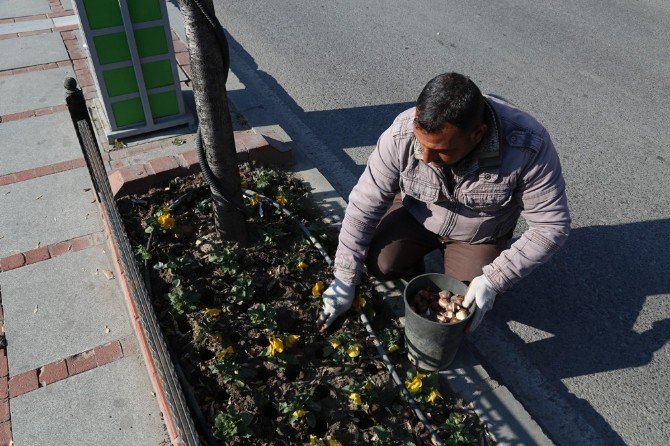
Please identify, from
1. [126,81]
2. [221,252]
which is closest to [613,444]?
[221,252]

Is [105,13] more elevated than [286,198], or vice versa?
[105,13]

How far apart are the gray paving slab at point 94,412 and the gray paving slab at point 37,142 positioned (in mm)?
2069

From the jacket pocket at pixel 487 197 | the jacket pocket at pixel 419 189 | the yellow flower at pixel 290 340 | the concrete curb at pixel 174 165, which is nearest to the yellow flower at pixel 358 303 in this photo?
the yellow flower at pixel 290 340

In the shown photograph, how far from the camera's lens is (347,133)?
4672 mm

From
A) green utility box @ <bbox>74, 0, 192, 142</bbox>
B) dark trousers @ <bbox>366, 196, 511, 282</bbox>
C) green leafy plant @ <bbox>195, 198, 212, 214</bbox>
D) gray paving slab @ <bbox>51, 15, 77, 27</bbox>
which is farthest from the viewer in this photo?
gray paving slab @ <bbox>51, 15, 77, 27</bbox>

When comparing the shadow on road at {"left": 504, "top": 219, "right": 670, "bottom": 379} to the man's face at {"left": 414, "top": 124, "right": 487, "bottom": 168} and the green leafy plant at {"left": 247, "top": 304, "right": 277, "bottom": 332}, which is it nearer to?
the man's face at {"left": 414, "top": 124, "right": 487, "bottom": 168}

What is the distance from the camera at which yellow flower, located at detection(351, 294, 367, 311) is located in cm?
277

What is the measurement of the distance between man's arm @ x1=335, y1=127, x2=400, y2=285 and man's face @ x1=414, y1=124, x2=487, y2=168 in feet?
0.88

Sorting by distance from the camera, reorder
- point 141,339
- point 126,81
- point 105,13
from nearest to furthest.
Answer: point 141,339 < point 105,13 < point 126,81

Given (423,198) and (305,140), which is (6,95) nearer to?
(305,140)

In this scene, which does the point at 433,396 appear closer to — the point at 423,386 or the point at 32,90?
the point at 423,386

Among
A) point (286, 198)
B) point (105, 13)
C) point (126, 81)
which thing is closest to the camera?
point (286, 198)

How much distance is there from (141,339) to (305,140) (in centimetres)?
236

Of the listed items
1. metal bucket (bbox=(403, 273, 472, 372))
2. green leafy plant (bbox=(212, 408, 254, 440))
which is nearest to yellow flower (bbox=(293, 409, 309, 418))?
green leafy plant (bbox=(212, 408, 254, 440))
